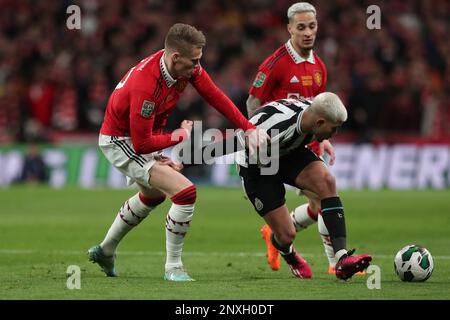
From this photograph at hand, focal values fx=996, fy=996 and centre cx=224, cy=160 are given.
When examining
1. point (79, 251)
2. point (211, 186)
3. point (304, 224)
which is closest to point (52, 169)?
point (211, 186)

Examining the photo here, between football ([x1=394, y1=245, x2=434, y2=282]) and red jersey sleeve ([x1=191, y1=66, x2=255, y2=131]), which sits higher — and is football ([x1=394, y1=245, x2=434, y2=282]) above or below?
below

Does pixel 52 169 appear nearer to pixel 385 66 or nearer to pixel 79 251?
pixel 385 66

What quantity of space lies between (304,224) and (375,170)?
11.2m

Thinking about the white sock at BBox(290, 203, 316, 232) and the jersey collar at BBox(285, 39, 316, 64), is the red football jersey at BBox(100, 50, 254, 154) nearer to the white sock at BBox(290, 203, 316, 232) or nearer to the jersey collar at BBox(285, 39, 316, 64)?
the jersey collar at BBox(285, 39, 316, 64)

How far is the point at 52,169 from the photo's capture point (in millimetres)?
21703

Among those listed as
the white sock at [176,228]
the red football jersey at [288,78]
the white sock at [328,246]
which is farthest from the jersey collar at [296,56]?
the white sock at [176,228]

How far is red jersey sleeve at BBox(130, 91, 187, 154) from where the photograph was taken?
27.6 ft

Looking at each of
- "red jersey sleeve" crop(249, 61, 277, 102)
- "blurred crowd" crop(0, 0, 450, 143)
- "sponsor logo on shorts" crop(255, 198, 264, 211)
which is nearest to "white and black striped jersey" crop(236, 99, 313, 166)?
"sponsor logo on shorts" crop(255, 198, 264, 211)

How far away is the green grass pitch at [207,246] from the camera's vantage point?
7770mm

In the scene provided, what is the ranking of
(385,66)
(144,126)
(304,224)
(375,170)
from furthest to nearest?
(385,66) < (375,170) < (304,224) < (144,126)

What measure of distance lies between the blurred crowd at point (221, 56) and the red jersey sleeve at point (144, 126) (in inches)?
502

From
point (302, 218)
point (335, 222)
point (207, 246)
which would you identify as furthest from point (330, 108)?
point (207, 246)

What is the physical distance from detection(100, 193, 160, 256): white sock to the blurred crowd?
12220mm

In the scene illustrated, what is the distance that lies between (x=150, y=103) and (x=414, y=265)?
8.57 ft
